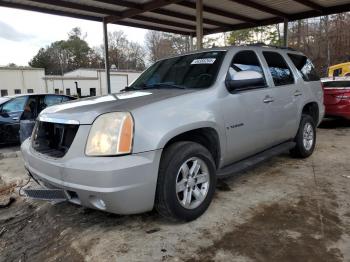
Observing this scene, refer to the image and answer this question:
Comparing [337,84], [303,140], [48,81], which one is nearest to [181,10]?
[337,84]

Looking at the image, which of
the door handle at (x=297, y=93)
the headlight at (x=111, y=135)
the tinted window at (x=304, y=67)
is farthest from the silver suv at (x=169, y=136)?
the tinted window at (x=304, y=67)

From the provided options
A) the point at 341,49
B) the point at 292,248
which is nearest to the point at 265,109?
the point at 292,248

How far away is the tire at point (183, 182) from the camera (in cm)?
292

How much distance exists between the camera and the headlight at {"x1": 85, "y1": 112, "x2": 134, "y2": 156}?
106 inches

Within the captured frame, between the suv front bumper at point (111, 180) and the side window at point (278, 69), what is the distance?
2519mm

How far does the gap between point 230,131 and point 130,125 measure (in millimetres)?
1307

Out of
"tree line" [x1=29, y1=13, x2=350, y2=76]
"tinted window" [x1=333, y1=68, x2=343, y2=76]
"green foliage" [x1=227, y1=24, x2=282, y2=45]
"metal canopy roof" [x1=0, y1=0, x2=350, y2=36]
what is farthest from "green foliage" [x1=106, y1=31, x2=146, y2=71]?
"metal canopy roof" [x1=0, y1=0, x2=350, y2=36]

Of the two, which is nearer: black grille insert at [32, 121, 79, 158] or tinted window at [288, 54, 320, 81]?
black grille insert at [32, 121, 79, 158]

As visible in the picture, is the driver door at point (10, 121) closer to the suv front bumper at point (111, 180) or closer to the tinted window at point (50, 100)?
the tinted window at point (50, 100)

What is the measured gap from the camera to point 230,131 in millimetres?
3605

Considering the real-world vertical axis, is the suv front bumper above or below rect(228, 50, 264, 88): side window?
below

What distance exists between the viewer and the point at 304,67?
549 cm

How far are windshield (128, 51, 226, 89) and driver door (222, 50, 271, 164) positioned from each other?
0.23m

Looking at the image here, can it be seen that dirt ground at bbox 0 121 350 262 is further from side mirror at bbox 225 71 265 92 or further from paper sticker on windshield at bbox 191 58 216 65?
paper sticker on windshield at bbox 191 58 216 65
